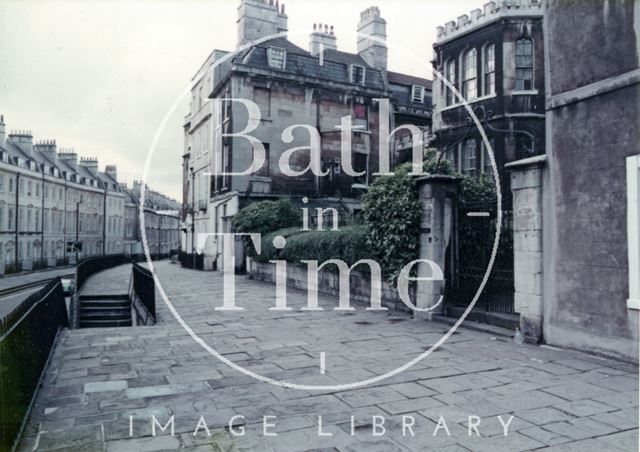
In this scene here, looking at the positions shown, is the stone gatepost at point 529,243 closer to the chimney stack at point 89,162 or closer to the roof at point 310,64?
the roof at point 310,64

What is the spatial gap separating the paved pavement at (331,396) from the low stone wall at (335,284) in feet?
9.30

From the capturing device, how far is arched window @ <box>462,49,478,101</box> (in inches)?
770

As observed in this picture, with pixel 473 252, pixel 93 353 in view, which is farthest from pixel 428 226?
pixel 93 353

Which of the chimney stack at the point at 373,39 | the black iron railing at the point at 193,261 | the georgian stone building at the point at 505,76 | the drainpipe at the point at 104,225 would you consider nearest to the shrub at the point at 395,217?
the georgian stone building at the point at 505,76

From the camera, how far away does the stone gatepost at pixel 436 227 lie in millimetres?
10367

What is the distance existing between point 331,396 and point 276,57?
79.3 ft

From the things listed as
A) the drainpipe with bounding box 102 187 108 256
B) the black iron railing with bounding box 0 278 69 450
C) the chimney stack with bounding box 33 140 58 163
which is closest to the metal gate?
the black iron railing with bounding box 0 278 69 450

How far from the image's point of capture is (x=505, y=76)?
60.4 feet

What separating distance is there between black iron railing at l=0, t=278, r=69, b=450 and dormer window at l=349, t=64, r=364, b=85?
24.7m

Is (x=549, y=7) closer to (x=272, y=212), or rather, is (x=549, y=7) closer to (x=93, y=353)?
(x=93, y=353)

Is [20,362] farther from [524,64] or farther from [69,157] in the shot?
[69,157]

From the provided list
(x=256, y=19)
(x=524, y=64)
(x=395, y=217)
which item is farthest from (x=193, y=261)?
(x=395, y=217)

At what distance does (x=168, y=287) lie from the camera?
62.4 feet

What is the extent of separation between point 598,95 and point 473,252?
13.1 feet
